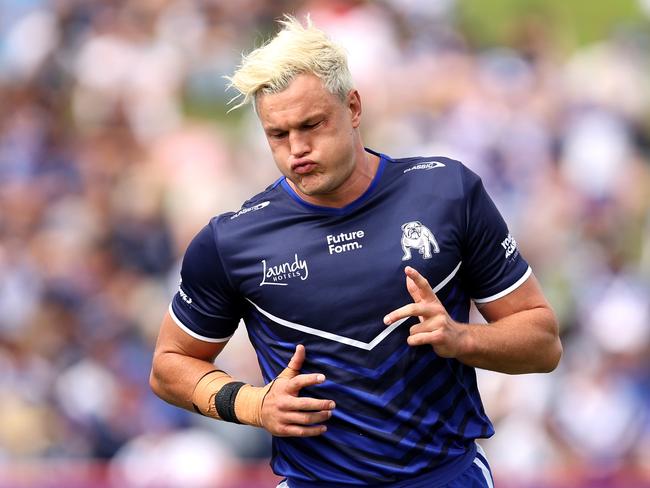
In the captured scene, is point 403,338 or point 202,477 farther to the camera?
point 202,477

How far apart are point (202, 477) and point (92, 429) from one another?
46.2 inches

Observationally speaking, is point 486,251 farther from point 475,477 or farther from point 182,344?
point 182,344

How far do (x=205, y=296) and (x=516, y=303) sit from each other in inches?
45.2

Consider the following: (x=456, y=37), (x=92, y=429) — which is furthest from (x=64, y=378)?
(x=456, y=37)

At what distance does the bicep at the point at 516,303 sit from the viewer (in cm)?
441

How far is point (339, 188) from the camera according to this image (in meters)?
4.38

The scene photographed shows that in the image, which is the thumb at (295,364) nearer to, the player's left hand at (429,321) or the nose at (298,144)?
the player's left hand at (429,321)

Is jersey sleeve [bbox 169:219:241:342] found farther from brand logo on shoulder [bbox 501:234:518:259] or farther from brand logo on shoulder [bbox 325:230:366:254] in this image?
brand logo on shoulder [bbox 501:234:518:259]

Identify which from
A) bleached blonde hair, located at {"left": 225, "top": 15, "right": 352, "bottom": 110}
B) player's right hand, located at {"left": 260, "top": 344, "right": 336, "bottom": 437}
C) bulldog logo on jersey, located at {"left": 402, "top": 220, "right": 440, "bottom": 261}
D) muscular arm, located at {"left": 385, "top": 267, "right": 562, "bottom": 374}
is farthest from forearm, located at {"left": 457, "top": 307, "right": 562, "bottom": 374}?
bleached blonde hair, located at {"left": 225, "top": 15, "right": 352, "bottom": 110}

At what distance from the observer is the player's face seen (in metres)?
4.14

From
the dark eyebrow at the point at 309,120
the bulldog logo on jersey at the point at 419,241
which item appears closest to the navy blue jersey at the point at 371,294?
the bulldog logo on jersey at the point at 419,241

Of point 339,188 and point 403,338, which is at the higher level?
point 339,188

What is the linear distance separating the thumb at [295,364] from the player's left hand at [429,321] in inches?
13.2

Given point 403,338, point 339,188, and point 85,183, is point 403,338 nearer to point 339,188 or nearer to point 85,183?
point 339,188
